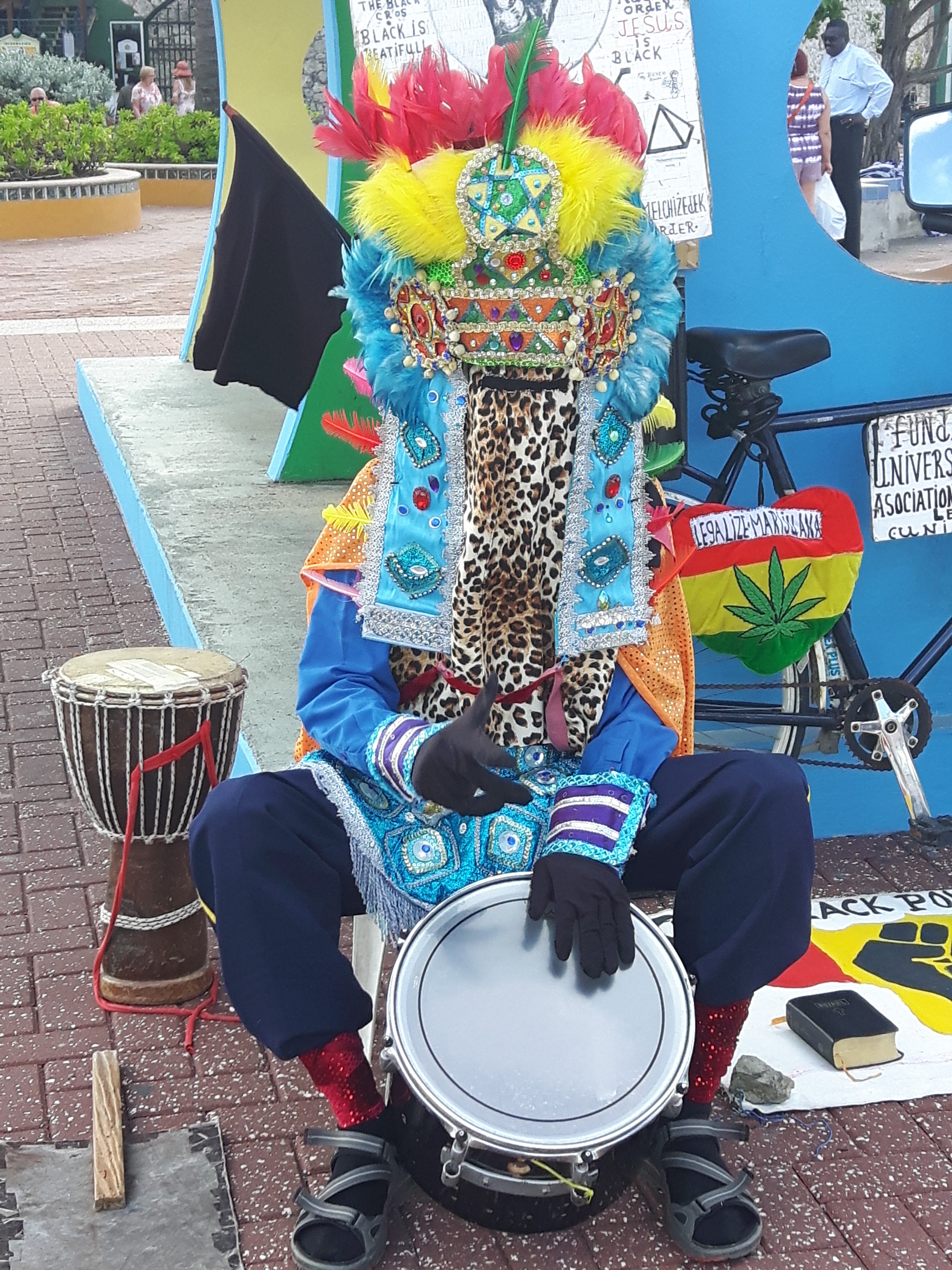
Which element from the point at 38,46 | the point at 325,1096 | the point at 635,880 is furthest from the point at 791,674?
the point at 38,46

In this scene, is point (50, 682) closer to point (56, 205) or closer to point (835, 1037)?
point (835, 1037)

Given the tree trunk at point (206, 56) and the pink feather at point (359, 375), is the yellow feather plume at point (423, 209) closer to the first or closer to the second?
the pink feather at point (359, 375)

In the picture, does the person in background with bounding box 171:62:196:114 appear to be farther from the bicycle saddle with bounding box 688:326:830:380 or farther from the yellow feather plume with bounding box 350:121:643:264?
the yellow feather plume with bounding box 350:121:643:264

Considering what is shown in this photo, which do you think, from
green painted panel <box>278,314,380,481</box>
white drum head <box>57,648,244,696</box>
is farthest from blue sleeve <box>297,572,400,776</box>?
green painted panel <box>278,314,380,481</box>

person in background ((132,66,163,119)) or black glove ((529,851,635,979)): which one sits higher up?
person in background ((132,66,163,119))

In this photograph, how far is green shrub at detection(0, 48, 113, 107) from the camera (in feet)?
74.0

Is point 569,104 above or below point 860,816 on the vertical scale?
above

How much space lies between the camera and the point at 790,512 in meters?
3.43

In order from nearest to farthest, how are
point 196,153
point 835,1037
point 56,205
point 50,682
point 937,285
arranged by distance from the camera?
point 835,1037 → point 50,682 → point 937,285 → point 56,205 → point 196,153

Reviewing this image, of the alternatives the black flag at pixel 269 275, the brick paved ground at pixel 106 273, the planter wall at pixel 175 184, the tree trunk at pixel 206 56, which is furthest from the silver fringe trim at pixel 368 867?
the tree trunk at pixel 206 56

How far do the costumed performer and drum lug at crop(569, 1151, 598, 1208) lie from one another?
26 centimetres

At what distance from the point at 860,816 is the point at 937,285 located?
1.39m

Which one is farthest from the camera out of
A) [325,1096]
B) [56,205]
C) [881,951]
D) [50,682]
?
[56,205]

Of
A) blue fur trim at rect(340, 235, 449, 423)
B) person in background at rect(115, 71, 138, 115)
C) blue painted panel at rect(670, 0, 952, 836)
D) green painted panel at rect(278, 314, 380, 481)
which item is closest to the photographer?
blue fur trim at rect(340, 235, 449, 423)
